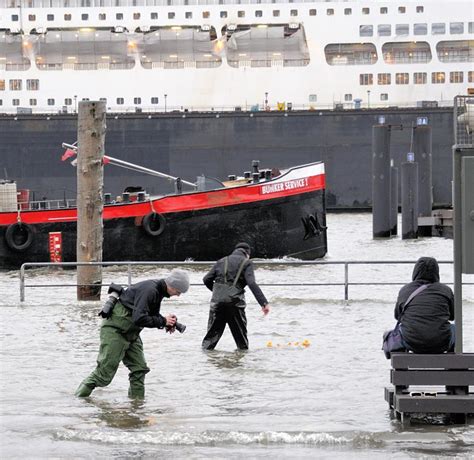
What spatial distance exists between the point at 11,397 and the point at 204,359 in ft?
8.92

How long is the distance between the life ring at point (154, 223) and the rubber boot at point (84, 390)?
59.2 feet

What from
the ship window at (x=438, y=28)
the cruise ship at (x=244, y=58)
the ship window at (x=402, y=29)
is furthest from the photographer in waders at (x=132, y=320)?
the ship window at (x=438, y=28)

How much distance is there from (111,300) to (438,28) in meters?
54.1

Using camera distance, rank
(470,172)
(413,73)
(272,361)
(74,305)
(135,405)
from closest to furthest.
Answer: (470,172) < (135,405) < (272,361) < (74,305) < (413,73)

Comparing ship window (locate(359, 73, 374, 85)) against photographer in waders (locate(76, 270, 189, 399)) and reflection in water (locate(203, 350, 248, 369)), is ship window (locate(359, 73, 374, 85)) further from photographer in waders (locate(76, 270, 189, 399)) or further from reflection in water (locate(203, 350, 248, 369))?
photographer in waders (locate(76, 270, 189, 399))

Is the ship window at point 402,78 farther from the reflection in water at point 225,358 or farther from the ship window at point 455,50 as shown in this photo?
the reflection in water at point 225,358

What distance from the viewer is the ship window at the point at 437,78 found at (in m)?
61.8

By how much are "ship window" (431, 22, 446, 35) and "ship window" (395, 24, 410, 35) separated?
1.24 m

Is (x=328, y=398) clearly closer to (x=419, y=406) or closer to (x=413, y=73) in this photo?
(x=419, y=406)

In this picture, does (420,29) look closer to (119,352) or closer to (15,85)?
(15,85)

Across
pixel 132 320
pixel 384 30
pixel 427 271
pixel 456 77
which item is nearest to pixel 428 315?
pixel 427 271

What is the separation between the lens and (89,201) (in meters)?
18.4

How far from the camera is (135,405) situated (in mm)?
10867

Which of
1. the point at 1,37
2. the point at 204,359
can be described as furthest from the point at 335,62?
the point at 204,359
